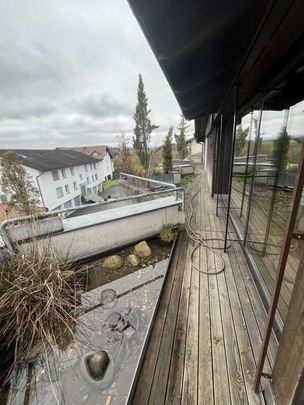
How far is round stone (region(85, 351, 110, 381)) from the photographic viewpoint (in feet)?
5.31

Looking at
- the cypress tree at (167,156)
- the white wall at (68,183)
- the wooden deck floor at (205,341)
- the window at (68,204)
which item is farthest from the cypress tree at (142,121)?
the wooden deck floor at (205,341)

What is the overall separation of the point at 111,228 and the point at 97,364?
1.95m

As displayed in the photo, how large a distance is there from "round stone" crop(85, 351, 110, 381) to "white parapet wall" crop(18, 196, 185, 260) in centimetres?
137

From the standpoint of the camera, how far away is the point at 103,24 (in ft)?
6.40

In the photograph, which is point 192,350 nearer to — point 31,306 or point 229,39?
point 31,306

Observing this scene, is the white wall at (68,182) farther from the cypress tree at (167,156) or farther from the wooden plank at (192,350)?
the wooden plank at (192,350)

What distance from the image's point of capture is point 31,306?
6.57 feet

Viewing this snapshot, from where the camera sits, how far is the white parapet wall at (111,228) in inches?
116

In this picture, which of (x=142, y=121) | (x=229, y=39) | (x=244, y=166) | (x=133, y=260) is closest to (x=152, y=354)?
(x=133, y=260)

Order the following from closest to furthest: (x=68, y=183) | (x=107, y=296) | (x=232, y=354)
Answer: (x=232, y=354) → (x=107, y=296) → (x=68, y=183)

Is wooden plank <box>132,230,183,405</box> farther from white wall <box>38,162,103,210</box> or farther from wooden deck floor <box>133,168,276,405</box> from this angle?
white wall <box>38,162,103,210</box>

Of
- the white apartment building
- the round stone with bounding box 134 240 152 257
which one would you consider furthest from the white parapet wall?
the white apartment building

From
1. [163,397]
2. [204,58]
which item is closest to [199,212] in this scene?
[204,58]

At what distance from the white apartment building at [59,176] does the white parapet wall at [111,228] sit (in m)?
11.2
